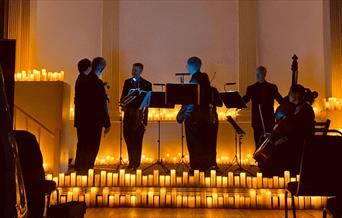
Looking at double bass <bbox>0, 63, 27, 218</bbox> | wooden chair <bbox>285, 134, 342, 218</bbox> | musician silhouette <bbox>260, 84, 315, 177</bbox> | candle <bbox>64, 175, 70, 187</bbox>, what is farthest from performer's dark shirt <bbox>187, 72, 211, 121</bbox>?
double bass <bbox>0, 63, 27, 218</bbox>

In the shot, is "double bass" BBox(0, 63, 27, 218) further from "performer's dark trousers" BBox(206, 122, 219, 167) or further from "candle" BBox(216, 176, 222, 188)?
"performer's dark trousers" BBox(206, 122, 219, 167)

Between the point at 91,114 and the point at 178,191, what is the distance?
1.47m

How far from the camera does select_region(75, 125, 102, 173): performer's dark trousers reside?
222 inches

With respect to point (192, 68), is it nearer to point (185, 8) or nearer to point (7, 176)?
point (185, 8)

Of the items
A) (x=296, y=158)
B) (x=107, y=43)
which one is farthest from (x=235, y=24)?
(x=296, y=158)

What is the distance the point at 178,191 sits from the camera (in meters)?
5.44

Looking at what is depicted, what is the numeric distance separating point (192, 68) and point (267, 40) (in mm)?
3172

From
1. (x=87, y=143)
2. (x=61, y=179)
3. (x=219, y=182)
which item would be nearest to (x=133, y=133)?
(x=87, y=143)

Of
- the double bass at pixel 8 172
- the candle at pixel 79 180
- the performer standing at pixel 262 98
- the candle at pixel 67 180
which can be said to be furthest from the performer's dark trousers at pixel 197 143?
the double bass at pixel 8 172

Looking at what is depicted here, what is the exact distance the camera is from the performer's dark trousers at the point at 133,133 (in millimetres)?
6324

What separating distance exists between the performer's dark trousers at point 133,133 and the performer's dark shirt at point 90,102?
69cm

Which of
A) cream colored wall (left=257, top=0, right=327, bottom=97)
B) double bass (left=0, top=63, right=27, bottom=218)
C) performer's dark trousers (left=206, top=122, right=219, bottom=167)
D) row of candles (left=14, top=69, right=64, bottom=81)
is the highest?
cream colored wall (left=257, top=0, right=327, bottom=97)

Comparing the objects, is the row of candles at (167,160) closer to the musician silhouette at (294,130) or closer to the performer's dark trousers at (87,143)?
the performer's dark trousers at (87,143)

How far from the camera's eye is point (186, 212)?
4.99 meters
